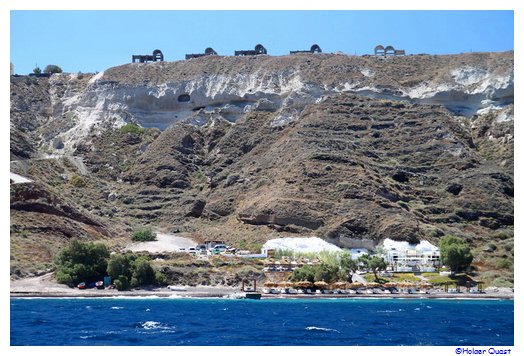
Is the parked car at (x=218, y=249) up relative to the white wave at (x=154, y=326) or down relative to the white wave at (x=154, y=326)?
up

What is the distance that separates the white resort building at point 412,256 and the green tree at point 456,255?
11.1 ft

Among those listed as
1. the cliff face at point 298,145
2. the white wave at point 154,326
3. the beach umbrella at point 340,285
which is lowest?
the white wave at point 154,326

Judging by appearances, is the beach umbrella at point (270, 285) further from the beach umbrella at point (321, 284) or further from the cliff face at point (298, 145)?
the cliff face at point (298, 145)

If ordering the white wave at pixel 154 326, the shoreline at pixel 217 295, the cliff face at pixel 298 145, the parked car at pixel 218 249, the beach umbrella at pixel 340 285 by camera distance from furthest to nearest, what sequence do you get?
the cliff face at pixel 298 145
the parked car at pixel 218 249
the beach umbrella at pixel 340 285
the shoreline at pixel 217 295
the white wave at pixel 154 326

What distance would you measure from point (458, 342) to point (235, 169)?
102716 mm

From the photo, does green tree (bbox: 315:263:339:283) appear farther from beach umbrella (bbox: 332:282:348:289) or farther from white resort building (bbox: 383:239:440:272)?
white resort building (bbox: 383:239:440:272)

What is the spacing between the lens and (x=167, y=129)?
18362 centimetres

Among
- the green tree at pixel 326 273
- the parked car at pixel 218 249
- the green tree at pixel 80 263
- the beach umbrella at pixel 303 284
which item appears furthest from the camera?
the parked car at pixel 218 249

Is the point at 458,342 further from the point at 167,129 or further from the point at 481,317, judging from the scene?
the point at 167,129

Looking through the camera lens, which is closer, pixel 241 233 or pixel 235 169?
pixel 241 233

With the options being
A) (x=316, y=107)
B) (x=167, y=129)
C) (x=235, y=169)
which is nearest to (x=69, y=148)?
(x=167, y=129)

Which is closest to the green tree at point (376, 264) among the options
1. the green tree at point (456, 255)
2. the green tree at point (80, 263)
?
the green tree at point (456, 255)

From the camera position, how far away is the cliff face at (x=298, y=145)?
462 ft

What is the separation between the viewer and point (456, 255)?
4751 inches
